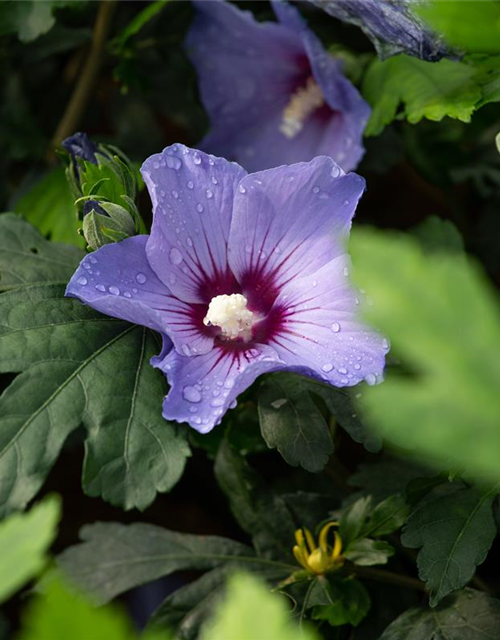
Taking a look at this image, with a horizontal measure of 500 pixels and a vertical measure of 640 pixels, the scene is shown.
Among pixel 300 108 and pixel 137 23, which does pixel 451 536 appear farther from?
pixel 137 23

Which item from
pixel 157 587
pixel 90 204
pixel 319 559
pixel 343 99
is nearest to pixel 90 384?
pixel 90 204

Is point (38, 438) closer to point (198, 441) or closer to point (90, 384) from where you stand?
point (90, 384)

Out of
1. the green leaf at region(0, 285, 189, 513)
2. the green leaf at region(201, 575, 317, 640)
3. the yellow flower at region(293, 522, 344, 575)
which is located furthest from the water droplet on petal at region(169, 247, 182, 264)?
the green leaf at region(201, 575, 317, 640)

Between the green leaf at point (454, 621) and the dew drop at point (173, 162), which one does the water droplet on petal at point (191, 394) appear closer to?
the dew drop at point (173, 162)

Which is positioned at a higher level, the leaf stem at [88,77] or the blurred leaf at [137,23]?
the blurred leaf at [137,23]

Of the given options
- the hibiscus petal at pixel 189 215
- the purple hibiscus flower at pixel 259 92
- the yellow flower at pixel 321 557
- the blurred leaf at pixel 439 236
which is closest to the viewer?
the hibiscus petal at pixel 189 215

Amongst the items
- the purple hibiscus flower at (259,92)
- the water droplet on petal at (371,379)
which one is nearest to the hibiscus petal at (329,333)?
the water droplet on petal at (371,379)

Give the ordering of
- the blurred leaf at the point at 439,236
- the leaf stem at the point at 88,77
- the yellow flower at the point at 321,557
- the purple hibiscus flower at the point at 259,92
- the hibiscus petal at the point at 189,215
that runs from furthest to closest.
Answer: the leaf stem at the point at 88,77 → the purple hibiscus flower at the point at 259,92 → the blurred leaf at the point at 439,236 → the yellow flower at the point at 321,557 → the hibiscus petal at the point at 189,215
